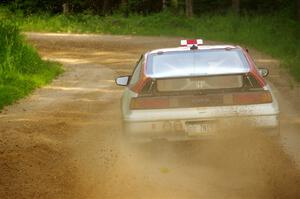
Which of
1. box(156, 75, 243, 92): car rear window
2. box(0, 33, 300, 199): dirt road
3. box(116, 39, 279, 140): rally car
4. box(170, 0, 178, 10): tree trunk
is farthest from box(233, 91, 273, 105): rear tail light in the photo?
box(170, 0, 178, 10): tree trunk

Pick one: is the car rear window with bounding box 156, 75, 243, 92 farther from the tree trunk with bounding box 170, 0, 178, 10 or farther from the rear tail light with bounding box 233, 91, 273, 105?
the tree trunk with bounding box 170, 0, 178, 10

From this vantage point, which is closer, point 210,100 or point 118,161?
point 210,100

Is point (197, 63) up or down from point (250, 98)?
up

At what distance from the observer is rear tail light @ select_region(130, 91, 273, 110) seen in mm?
8305

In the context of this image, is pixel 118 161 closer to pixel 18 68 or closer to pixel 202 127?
pixel 202 127

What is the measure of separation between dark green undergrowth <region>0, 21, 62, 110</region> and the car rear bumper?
6463 mm

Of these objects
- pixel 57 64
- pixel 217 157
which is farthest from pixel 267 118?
pixel 57 64

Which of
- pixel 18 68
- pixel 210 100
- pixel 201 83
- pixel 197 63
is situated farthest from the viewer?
pixel 18 68

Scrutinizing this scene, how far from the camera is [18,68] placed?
18.4 meters

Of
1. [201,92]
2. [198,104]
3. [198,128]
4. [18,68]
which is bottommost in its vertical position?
[18,68]

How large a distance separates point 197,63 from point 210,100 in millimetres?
783

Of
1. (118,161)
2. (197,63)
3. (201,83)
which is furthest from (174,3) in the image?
(201,83)

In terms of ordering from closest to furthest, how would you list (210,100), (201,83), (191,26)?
1. (210,100)
2. (201,83)
3. (191,26)

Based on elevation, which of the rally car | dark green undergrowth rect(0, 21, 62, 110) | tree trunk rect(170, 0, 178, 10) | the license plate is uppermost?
the rally car
